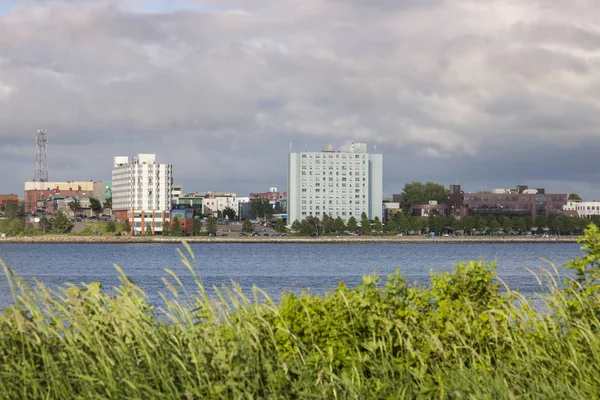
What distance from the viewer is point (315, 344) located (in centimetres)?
1144

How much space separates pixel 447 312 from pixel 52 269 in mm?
86712

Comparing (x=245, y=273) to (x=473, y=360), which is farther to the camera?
(x=245, y=273)

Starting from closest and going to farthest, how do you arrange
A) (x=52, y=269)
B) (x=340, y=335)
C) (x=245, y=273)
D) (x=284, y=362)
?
(x=284, y=362), (x=340, y=335), (x=245, y=273), (x=52, y=269)

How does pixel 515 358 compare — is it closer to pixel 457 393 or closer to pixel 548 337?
pixel 548 337

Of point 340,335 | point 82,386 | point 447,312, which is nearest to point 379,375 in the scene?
point 340,335

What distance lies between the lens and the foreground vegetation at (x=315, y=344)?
32.0ft

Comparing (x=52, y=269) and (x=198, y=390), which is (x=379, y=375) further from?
(x=52, y=269)

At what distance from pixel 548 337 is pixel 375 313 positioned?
210cm

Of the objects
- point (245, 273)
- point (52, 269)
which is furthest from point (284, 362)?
point (52, 269)

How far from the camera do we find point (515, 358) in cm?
1144

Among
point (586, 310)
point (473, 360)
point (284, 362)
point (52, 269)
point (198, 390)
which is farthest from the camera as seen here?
point (52, 269)

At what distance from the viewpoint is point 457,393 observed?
9.85 meters

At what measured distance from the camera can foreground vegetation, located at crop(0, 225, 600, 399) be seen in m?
9.76

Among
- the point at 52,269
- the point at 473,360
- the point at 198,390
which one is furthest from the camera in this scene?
the point at 52,269
